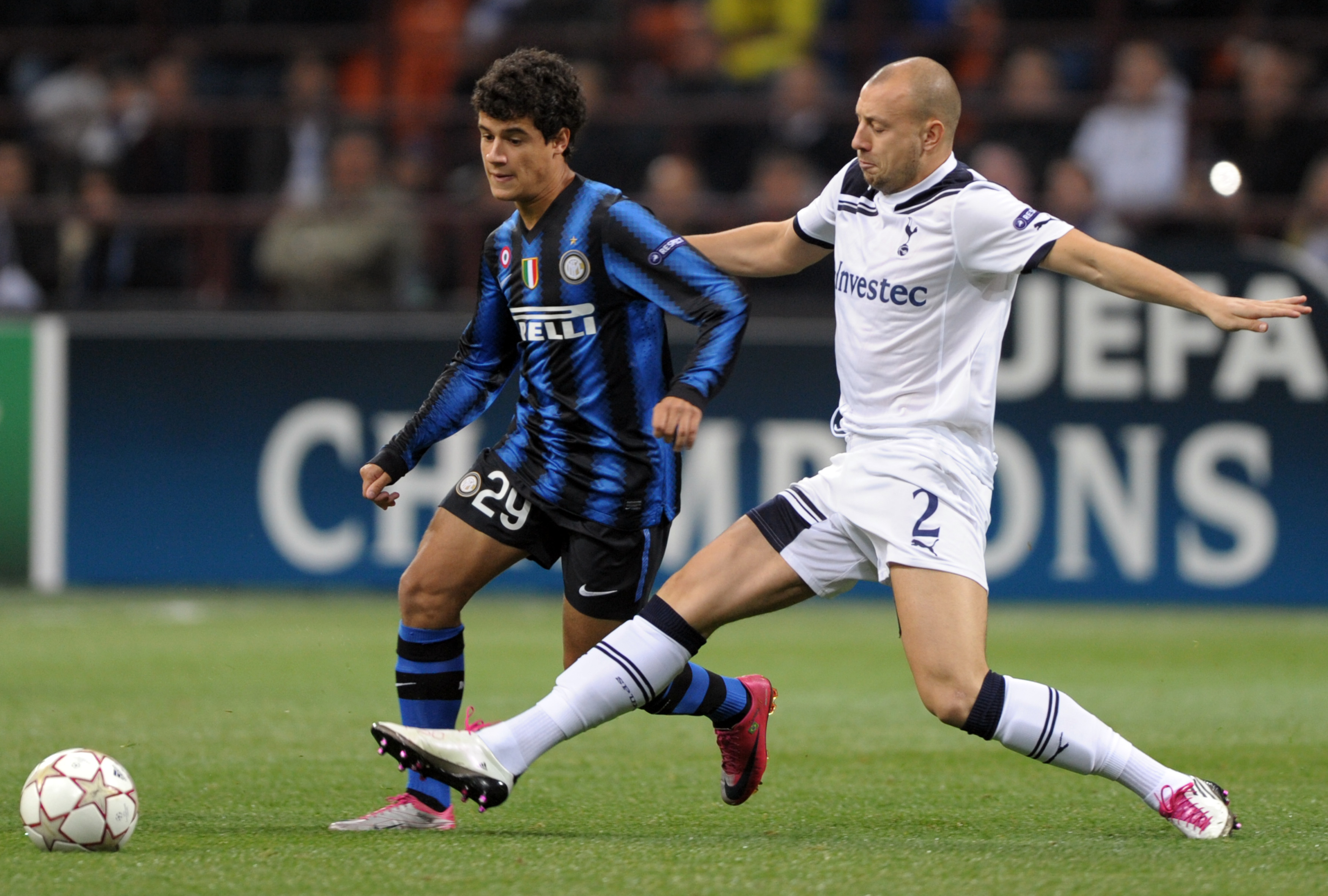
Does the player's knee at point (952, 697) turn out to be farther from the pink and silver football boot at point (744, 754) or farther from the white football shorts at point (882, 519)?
the pink and silver football boot at point (744, 754)

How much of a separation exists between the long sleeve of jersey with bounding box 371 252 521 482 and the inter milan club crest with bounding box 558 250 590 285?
299mm

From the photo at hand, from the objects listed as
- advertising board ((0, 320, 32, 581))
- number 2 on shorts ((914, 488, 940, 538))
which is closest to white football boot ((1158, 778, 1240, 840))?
number 2 on shorts ((914, 488, 940, 538))

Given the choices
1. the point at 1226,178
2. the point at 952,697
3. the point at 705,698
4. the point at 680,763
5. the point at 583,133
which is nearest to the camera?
the point at 952,697

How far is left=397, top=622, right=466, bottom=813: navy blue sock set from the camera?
17.0 ft

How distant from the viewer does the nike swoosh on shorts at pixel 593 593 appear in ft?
17.2

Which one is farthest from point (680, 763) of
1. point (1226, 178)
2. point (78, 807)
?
point (1226, 178)

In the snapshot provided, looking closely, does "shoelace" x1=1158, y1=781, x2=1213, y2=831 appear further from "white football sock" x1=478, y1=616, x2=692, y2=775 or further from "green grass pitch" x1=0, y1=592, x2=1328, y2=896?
"white football sock" x1=478, y1=616, x2=692, y2=775

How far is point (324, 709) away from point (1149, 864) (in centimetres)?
412

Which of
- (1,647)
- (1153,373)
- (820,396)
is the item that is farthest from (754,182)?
(1,647)

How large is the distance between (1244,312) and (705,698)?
6.14 ft

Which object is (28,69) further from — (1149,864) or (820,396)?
(1149,864)

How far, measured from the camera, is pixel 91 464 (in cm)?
1186

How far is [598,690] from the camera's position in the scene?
4.81 meters

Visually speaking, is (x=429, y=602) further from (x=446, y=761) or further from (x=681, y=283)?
(x=681, y=283)
